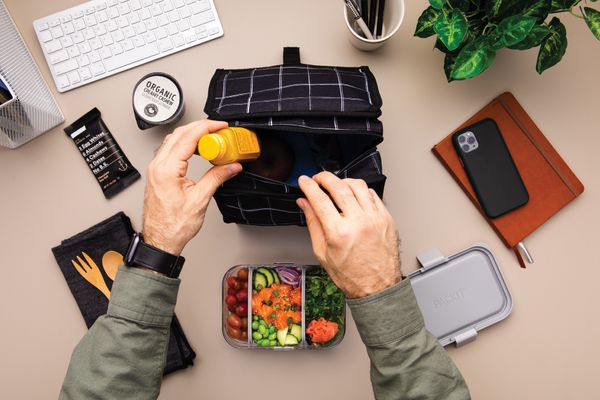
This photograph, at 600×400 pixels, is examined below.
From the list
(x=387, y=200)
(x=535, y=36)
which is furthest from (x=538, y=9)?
(x=387, y=200)

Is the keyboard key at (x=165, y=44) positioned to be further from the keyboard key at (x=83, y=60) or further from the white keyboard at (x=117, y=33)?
the keyboard key at (x=83, y=60)

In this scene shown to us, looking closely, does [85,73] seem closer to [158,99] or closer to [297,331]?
[158,99]

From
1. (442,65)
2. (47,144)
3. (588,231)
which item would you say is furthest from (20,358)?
(588,231)

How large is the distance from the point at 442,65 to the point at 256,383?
0.75m

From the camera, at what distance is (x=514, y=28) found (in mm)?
750

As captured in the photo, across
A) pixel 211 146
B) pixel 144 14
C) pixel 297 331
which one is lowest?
pixel 297 331

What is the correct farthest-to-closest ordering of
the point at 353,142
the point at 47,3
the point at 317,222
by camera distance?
the point at 47,3 → the point at 353,142 → the point at 317,222

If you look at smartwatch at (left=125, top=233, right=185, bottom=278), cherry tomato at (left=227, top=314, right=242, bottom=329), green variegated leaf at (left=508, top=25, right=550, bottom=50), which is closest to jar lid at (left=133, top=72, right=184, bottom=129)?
smartwatch at (left=125, top=233, right=185, bottom=278)

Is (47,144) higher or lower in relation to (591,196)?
higher

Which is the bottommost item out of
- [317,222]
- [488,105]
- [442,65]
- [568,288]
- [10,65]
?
[568,288]

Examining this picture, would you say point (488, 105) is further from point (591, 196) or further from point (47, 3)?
point (47, 3)

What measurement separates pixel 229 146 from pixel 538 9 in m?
0.56

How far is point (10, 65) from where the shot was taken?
0.86 metres

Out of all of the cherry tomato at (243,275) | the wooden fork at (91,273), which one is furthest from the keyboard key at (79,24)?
the cherry tomato at (243,275)
